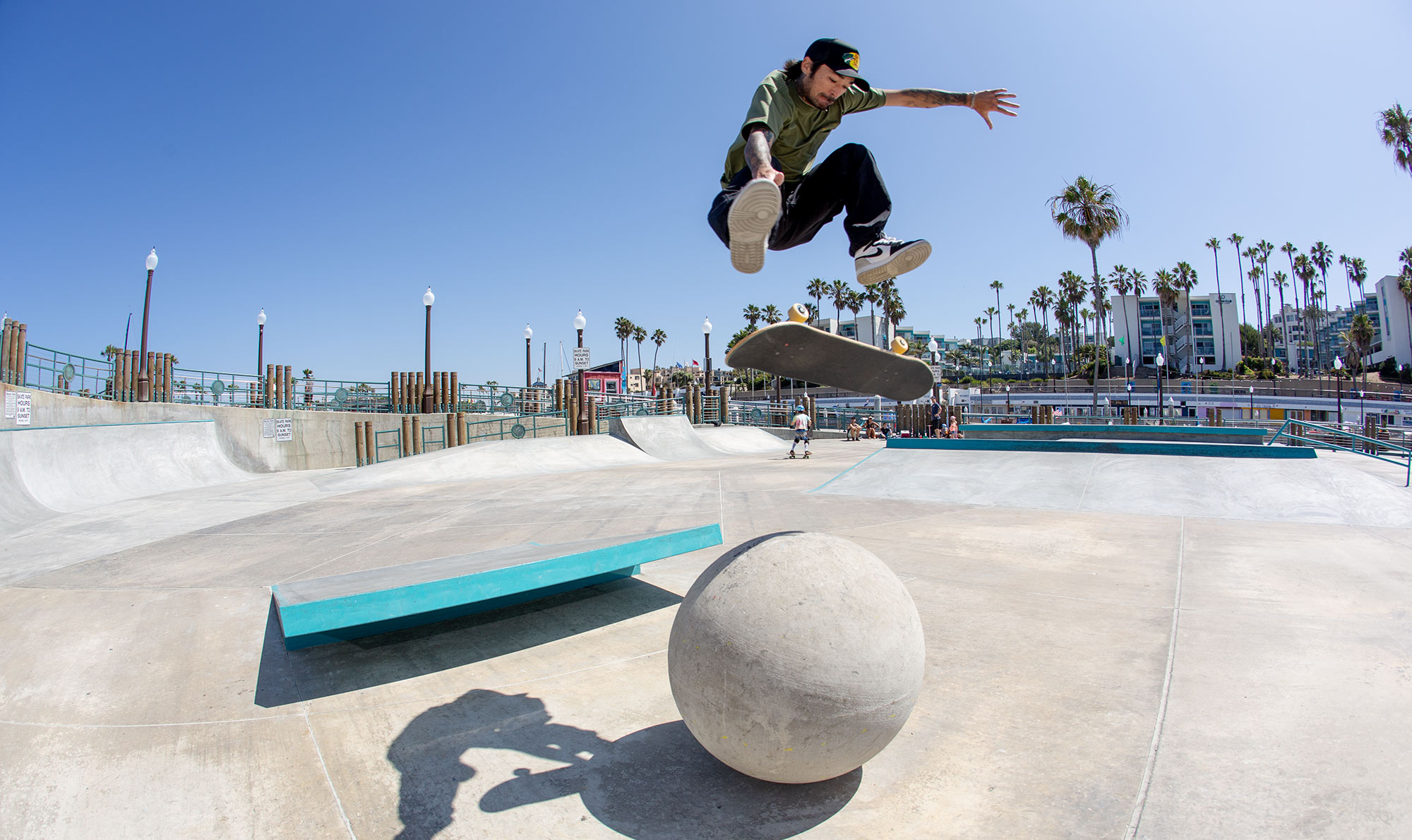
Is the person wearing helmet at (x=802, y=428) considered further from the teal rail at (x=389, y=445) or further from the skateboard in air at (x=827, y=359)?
the skateboard in air at (x=827, y=359)

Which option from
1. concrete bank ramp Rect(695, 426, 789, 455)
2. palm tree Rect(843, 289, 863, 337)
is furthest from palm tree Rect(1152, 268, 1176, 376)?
concrete bank ramp Rect(695, 426, 789, 455)

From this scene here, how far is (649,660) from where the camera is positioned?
4.29 meters

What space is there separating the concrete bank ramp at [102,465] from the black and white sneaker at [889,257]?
43.7 feet

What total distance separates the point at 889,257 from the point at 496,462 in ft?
50.0

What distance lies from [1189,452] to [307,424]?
24.5 m

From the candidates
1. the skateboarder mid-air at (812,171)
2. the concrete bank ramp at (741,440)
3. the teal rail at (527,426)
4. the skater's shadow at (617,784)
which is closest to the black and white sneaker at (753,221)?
the skateboarder mid-air at (812,171)

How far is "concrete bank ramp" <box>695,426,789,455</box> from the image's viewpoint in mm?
25391

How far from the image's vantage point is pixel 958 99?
4230 millimetres

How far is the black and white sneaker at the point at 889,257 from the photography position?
4.00 meters

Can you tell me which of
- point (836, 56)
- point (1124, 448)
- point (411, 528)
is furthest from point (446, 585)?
point (1124, 448)

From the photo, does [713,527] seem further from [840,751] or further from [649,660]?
[840,751]

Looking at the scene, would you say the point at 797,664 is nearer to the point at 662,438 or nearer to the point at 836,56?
the point at 836,56

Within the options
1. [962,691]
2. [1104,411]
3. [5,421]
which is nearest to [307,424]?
[5,421]

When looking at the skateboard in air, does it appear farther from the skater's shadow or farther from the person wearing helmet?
the person wearing helmet
